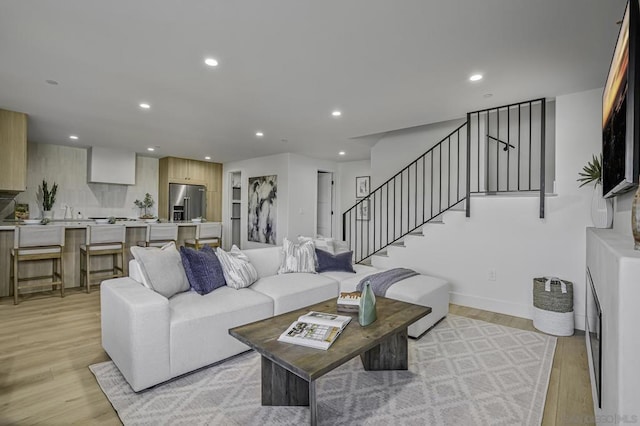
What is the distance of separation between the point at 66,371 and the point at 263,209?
4898 mm

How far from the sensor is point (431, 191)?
505 cm

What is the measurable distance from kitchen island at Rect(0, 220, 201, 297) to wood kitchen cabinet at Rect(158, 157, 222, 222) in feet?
5.42

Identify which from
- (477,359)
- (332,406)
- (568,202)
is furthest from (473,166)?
(332,406)

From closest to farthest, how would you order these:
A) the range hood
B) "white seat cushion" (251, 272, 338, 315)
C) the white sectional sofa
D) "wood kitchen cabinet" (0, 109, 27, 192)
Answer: the white sectional sofa → "white seat cushion" (251, 272, 338, 315) → "wood kitchen cabinet" (0, 109, 27, 192) → the range hood

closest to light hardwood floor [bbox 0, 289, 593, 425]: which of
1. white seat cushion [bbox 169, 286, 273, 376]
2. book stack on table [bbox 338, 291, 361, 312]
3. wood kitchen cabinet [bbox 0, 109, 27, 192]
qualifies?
white seat cushion [bbox 169, 286, 273, 376]

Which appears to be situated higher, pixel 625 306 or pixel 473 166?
pixel 473 166

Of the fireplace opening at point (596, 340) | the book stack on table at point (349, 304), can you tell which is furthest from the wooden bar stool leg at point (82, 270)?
the fireplace opening at point (596, 340)

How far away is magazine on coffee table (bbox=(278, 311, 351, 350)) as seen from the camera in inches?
67.2

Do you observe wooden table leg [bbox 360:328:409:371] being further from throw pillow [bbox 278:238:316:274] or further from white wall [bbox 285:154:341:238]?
white wall [bbox 285:154:341:238]

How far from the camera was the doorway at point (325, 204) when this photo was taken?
26.1ft

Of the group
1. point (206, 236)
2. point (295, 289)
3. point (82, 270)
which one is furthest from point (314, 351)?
point (82, 270)

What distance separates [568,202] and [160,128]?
530 cm

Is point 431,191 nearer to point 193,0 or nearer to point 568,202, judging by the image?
point 568,202

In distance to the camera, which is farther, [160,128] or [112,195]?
[112,195]
